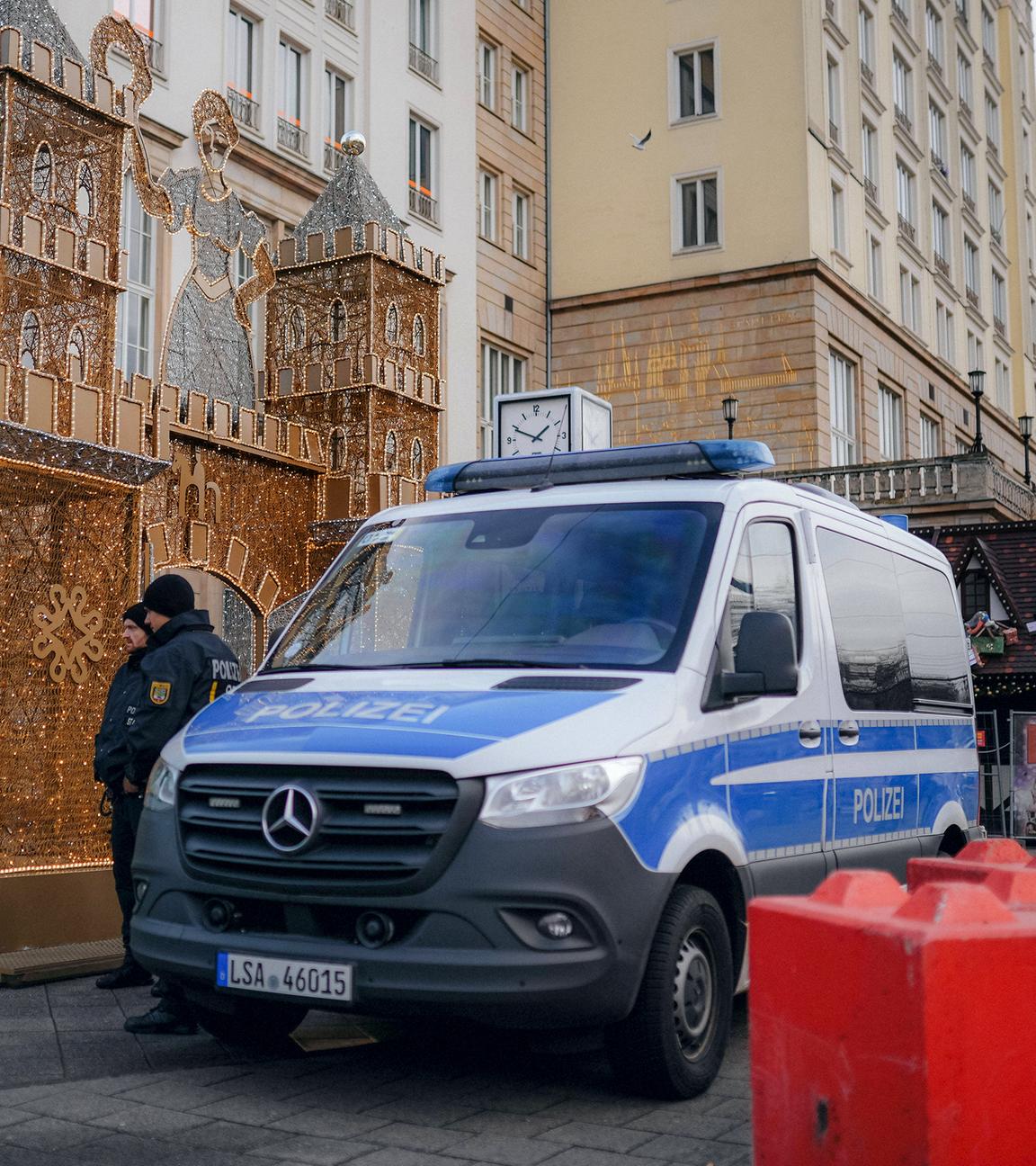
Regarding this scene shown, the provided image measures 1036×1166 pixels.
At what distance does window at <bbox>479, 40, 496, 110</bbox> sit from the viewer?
3412cm

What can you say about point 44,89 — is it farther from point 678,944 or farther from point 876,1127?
point 876,1127

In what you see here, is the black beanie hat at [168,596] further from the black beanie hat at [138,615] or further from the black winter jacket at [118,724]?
the black winter jacket at [118,724]

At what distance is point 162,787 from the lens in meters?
5.73

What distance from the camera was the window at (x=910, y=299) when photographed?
42781 mm

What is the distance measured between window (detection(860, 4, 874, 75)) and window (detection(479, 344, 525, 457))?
13.6 meters

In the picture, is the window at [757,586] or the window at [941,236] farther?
the window at [941,236]

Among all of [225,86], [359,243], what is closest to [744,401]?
[225,86]

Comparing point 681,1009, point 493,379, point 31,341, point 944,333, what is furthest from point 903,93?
point 681,1009

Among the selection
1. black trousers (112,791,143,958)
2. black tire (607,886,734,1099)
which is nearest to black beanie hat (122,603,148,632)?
black trousers (112,791,143,958)

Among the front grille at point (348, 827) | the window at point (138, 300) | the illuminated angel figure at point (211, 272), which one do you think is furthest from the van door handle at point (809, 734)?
the window at point (138, 300)

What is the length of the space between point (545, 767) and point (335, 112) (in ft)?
78.6

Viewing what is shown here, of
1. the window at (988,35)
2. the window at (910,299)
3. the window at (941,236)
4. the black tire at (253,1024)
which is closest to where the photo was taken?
the black tire at (253,1024)

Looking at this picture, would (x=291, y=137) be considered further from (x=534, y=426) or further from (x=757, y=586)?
(x=757, y=586)

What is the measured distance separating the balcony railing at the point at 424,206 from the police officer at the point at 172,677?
22.1 m
